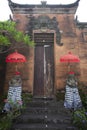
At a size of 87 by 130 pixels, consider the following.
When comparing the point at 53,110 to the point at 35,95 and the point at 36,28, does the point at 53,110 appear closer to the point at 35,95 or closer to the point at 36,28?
the point at 35,95

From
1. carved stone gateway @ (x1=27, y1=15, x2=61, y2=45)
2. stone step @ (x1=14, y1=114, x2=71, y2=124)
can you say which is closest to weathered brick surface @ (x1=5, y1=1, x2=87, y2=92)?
carved stone gateway @ (x1=27, y1=15, x2=61, y2=45)

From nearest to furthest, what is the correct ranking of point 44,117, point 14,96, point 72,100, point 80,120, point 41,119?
point 80,120 → point 41,119 → point 44,117 → point 14,96 → point 72,100

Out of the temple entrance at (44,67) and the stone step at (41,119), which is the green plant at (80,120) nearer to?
the stone step at (41,119)

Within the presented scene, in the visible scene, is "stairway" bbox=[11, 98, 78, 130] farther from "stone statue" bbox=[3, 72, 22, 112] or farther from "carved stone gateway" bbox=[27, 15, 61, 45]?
"carved stone gateway" bbox=[27, 15, 61, 45]

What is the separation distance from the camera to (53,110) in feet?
29.6

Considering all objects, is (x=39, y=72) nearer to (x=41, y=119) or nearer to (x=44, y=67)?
(x=44, y=67)

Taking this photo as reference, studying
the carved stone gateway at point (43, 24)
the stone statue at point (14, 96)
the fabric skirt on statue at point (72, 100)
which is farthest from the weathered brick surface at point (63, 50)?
the fabric skirt on statue at point (72, 100)

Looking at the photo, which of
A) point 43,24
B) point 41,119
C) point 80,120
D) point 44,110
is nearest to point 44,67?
point 43,24

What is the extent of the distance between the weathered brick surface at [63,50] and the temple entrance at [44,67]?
1.06ft

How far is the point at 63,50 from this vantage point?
442 inches

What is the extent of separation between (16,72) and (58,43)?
3.03 m

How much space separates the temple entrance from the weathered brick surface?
0.32 m

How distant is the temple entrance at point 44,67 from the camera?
10.9 meters

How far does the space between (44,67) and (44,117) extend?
3.61m
